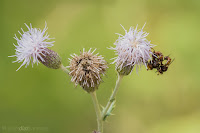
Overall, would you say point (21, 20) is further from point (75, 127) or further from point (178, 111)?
point (178, 111)

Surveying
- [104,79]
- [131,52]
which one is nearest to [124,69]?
[131,52]

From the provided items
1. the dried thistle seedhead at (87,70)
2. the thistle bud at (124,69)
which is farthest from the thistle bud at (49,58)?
the thistle bud at (124,69)

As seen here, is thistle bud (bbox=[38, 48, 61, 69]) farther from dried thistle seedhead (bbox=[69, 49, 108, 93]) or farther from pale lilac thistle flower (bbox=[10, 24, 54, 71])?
dried thistle seedhead (bbox=[69, 49, 108, 93])

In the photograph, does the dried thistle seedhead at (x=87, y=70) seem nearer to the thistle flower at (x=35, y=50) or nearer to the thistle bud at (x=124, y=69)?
the thistle bud at (x=124, y=69)

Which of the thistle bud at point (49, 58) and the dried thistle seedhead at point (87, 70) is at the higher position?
the thistle bud at point (49, 58)

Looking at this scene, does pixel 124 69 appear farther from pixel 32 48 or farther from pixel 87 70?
pixel 32 48
